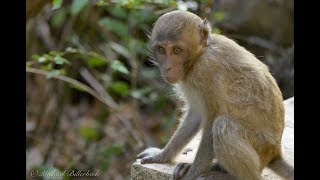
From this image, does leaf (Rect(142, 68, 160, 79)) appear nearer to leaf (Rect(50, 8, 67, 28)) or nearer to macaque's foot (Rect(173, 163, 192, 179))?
leaf (Rect(50, 8, 67, 28))

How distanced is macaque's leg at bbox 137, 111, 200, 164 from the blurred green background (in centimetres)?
301

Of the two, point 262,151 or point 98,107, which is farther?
point 98,107

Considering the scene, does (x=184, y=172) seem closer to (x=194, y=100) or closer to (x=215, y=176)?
(x=215, y=176)

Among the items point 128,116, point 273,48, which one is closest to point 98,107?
point 128,116

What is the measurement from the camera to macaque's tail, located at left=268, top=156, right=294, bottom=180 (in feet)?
18.0

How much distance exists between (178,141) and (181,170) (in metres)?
0.55

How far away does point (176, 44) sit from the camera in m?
5.34

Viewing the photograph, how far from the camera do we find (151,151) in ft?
20.2

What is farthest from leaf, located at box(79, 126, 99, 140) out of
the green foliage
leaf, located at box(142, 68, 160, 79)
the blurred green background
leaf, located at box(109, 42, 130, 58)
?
leaf, located at box(109, 42, 130, 58)

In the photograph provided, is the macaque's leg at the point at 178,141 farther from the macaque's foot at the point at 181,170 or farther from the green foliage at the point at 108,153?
the green foliage at the point at 108,153

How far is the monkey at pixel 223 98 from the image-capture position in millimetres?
5266
